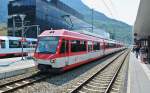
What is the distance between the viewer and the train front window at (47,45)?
53.4 feet

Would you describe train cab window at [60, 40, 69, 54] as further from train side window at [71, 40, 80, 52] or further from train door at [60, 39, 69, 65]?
train side window at [71, 40, 80, 52]

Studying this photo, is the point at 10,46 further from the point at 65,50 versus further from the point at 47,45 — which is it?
the point at 47,45

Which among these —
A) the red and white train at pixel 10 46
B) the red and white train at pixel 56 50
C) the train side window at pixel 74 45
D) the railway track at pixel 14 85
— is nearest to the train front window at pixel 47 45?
the red and white train at pixel 56 50

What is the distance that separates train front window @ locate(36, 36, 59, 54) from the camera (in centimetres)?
1628

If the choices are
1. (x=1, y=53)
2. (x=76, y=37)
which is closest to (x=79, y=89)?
(x=76, y=37)

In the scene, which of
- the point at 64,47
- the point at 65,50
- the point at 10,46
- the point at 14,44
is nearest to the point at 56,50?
the point at 64,47

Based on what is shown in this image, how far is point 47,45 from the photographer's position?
16609 millimetres

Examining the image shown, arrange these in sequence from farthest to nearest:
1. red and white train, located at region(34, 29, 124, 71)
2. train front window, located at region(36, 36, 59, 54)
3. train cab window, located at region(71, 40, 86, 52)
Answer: train cab window, located at region(71, 40, 86, 52)
train front window, located at region(36, 36, 59, 54)
red and white train, located at region(34, 29, 124, 71)

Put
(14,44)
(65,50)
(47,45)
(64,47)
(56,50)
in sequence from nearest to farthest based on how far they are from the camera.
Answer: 1. (56,50)
2. (47,45)
3. (64,47)
4. (65,50)
5. (14,44)

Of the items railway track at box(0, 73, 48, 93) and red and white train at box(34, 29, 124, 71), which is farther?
red and white train at box(34, 29, 124, 71)

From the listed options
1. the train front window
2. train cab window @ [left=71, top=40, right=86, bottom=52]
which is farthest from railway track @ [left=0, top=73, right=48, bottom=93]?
train cab window @ [left=71, top=40, right=86, bottom=52]

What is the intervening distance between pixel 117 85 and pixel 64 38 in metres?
5.02

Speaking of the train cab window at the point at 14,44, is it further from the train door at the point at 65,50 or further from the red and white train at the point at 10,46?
the train door at the point at 65,50

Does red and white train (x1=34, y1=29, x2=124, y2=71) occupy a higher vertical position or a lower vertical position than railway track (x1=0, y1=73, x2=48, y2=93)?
higher
